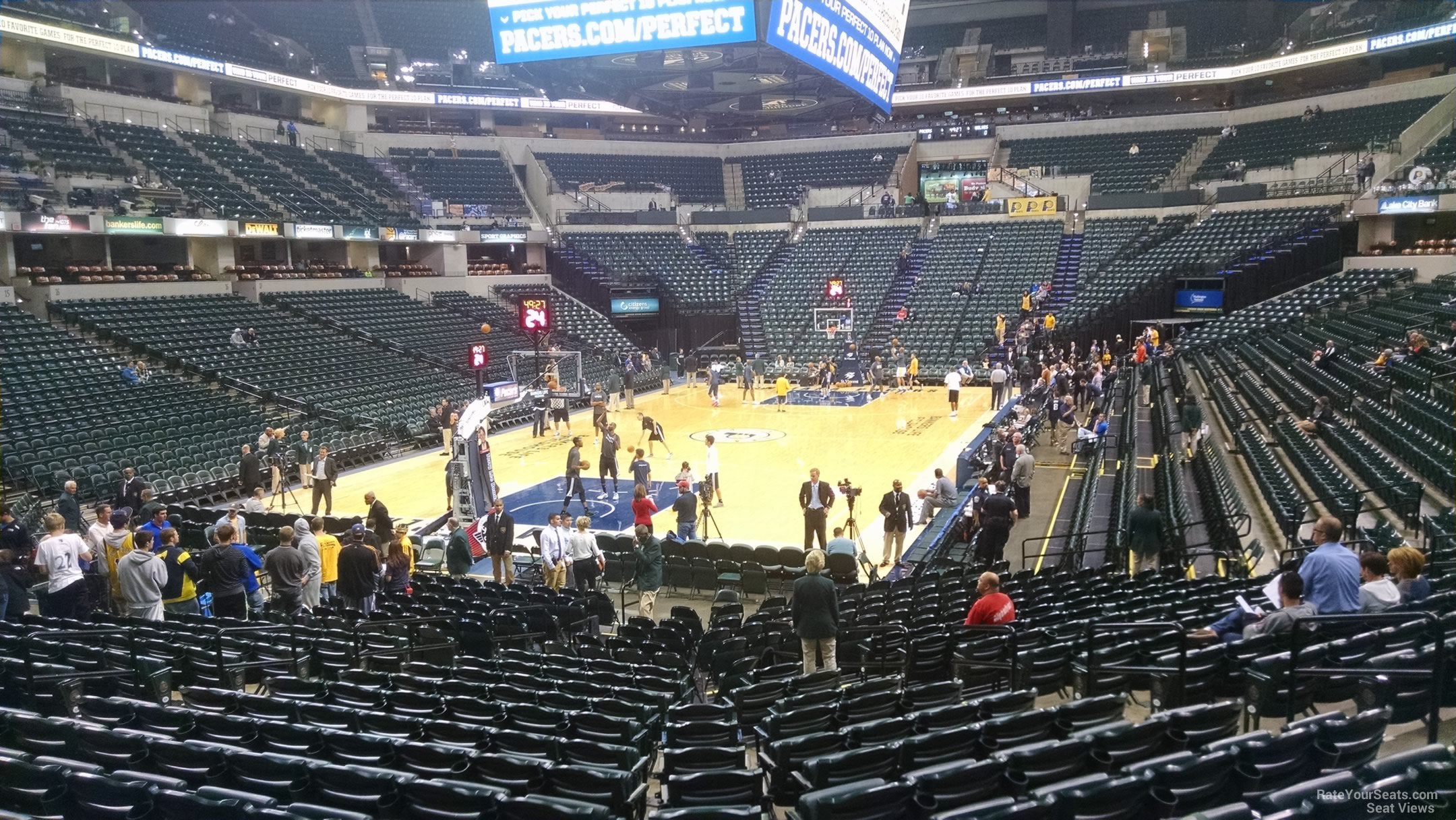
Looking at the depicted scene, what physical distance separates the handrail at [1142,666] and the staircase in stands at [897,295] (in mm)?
30109

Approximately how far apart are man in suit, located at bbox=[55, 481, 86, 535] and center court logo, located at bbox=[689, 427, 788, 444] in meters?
13.8

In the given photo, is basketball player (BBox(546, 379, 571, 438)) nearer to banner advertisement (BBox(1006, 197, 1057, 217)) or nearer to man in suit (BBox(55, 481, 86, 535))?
man in suit (BBox(55, 481, 86, 535))

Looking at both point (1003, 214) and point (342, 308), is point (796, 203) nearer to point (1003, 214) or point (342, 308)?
point (1003, 214)

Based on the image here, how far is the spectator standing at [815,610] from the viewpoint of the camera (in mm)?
8148

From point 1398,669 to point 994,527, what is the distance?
7.75m

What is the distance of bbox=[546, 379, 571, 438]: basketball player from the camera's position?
26278 mm

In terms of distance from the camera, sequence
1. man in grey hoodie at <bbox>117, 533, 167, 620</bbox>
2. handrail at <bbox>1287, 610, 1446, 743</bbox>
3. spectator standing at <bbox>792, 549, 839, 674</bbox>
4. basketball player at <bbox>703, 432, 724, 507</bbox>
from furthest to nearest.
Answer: basketball player at <bbox>703, 432, 724, 507</bbox> < man in grey hoodie at <bbox>117, 533, 167, 620</bbox> < spectator standing at <bbox>792, 549, 839, 674</bbox> < handrail at <bbox>1287, 610, 1446, 743</bbox>

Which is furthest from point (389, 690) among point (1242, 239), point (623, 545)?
point (1242, 239)

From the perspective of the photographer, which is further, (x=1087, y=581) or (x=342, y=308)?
(x=342, y=308)

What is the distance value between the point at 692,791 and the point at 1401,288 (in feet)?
91.6

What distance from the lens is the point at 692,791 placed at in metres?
5.00

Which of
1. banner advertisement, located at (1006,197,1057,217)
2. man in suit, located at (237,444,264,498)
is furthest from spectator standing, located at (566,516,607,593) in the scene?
banner advertisement, located at (1006,197,1057,217)

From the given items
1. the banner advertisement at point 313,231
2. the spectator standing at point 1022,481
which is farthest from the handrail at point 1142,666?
the banner advertisement at point 313,231

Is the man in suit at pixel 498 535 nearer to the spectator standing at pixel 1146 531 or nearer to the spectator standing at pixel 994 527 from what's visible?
the spectator standing at pixel 994 527
